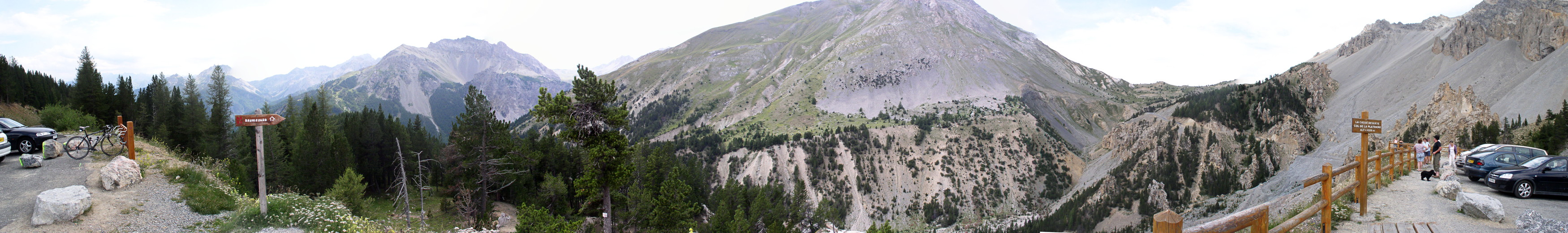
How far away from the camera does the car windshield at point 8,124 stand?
18625 mm

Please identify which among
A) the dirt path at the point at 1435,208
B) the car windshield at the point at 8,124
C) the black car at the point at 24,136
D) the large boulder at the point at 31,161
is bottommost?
the dirt path at the point at 1435,208

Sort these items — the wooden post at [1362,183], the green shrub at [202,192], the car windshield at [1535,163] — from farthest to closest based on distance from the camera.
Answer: the green shrub at [202,192], the car windshield at [1535,163], the wooden post at [1362,183]

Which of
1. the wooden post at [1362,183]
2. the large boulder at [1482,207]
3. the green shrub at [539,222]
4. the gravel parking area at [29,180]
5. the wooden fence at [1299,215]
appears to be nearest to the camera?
the wooden fence at [1299,215]

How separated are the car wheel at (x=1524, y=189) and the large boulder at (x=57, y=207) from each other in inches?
1308

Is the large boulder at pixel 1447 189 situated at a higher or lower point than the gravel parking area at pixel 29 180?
lower

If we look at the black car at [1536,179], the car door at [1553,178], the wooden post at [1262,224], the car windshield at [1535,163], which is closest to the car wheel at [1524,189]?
the black car at [1536,179]

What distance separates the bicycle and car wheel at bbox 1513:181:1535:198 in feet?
129

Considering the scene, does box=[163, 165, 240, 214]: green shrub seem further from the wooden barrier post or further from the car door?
the car door

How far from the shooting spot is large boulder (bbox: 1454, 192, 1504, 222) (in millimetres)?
10375

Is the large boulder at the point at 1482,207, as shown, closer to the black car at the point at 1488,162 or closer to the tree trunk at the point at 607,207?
the black car at the point at 1488,162

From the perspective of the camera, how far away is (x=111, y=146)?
20.0 m

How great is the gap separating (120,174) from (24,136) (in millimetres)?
7746

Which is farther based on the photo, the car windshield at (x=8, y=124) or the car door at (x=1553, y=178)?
the car windshield at (x=8, y=124)

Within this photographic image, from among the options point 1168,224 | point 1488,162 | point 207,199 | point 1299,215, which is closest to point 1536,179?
point 1488,162
